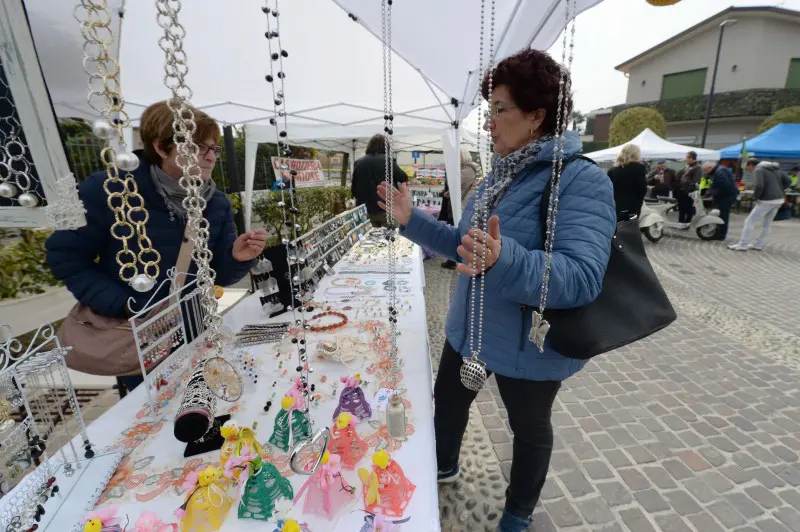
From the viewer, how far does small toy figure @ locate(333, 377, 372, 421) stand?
125cm

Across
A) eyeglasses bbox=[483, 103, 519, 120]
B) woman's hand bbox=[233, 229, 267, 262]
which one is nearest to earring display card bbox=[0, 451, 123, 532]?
woman's hand bbox=[233, 229, 267, 262]

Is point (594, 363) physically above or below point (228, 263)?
below

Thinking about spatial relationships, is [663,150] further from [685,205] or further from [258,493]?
[258,493]

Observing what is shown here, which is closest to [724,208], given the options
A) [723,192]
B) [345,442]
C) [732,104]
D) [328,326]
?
[723,192]

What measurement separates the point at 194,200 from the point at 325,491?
0.78 metres

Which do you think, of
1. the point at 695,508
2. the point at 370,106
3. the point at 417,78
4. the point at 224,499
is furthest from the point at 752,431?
the point at 370,106

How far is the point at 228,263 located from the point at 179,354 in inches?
17.8

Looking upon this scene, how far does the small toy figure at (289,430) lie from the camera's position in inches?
44.2

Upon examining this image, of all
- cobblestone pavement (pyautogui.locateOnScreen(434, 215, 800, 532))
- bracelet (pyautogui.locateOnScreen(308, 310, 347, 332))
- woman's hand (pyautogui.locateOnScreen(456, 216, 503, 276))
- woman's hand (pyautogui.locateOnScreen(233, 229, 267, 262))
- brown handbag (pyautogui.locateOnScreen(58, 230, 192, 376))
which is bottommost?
cobblestone pavement (pyautogui.locateOnScreen(434, 215, 800, 532))

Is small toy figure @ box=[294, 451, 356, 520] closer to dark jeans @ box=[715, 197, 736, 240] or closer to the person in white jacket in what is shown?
the person in white jacket

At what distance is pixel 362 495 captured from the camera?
96 centimetres

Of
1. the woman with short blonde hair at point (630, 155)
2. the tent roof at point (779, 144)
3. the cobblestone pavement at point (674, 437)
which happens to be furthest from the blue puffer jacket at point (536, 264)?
the tent roof at point (779, 144)

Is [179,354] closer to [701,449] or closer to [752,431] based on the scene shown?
[701,449]

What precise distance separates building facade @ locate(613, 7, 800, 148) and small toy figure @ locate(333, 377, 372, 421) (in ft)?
76.8
